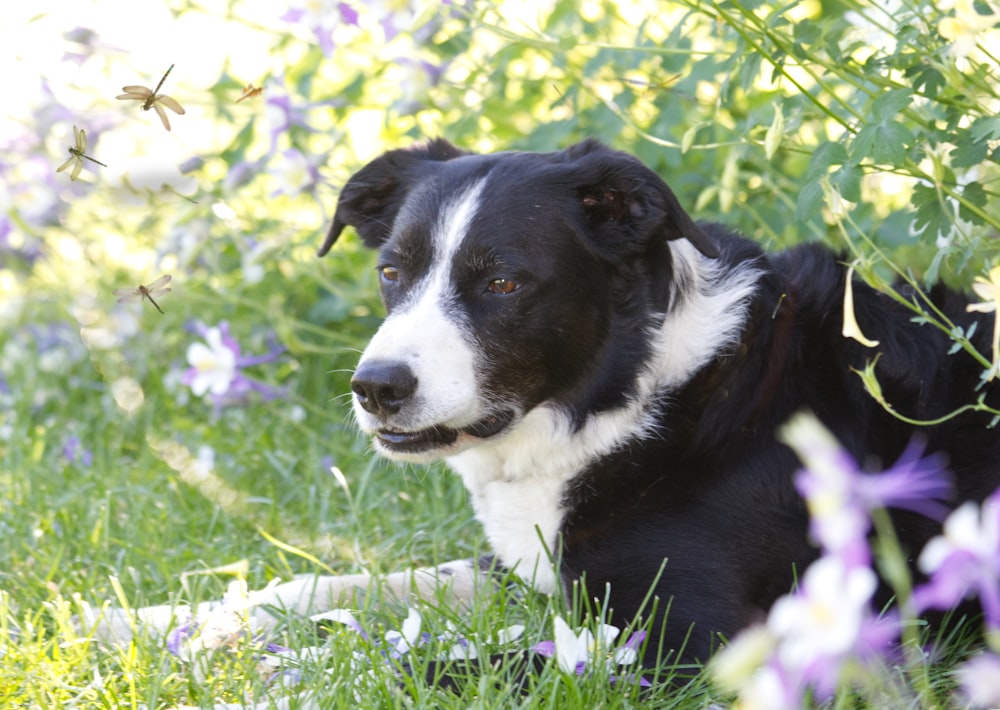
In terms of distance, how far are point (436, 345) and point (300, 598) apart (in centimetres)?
71

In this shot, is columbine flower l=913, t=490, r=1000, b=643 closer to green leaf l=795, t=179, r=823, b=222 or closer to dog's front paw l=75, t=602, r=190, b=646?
green leaf l=795, t=179, r=823, b=222

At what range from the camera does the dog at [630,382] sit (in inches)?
93.4

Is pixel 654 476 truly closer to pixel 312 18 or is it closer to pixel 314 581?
pixel 314 581

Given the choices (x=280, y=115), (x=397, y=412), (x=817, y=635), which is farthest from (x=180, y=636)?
(x=280, y=115)

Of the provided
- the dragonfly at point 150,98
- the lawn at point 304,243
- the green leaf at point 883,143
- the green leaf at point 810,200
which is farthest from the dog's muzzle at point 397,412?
the green leaf at point 883,143

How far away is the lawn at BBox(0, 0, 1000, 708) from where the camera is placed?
2.23m

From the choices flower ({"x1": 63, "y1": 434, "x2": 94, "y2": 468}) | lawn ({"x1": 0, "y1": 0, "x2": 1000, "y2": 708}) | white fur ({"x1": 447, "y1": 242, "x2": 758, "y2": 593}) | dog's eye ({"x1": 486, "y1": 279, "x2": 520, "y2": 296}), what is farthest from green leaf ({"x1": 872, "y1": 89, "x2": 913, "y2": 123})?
flower ({"x1": 63, "y1": 434, "x2": 94, "y2": 468})

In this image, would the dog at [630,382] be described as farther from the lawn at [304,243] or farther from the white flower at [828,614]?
the white flower at [828,614]

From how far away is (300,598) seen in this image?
263 cm

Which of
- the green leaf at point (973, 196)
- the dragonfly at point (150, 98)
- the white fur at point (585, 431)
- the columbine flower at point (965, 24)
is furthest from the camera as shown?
the white fur at point (585, 431)

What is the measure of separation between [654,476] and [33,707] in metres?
1.32

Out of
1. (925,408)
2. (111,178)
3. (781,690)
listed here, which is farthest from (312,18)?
(781,690)

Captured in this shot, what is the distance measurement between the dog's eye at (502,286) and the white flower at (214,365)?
1.44 meters

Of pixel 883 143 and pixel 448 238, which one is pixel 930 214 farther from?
pixel 448 238
